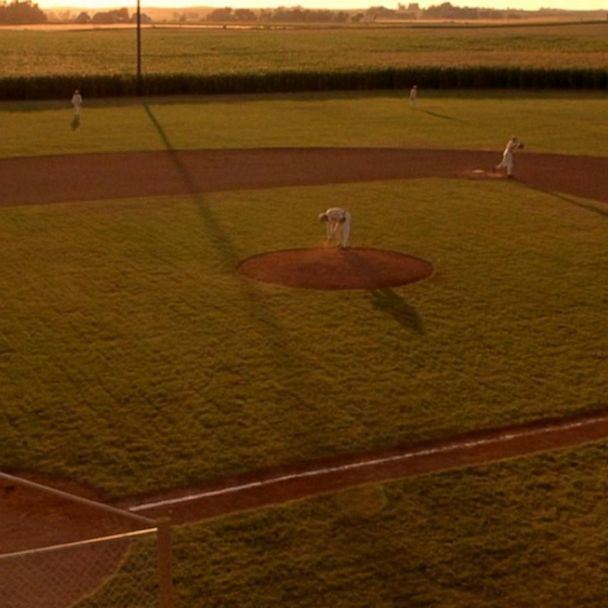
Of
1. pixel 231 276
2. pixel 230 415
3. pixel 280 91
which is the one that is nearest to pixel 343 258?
pixel 231 276

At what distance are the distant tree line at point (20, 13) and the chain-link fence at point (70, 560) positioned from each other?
187m

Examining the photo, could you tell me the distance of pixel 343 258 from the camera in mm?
20625

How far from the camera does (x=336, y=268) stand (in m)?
19.9

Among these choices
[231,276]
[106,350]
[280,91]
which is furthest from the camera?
[280,91]

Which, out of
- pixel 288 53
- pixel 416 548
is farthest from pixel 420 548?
pixel 288 53

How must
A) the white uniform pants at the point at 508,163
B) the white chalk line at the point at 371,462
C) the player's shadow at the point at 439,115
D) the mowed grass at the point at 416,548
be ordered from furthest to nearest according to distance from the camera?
the player's shadow at the point at 439,115, the white uniform pants at the point at 508,163, the white chalk line at the point at 371,462, the mowed grass at the point at 416,548

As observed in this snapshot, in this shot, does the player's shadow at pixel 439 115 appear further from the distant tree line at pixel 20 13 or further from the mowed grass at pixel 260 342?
the distant tree line at pixel 20 13

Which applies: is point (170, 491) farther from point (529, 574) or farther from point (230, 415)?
point (529, 574)

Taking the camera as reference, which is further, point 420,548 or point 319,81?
point 319,81

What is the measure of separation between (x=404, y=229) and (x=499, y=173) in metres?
9.10

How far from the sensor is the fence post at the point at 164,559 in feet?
22.6

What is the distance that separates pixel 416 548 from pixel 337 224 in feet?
38.3

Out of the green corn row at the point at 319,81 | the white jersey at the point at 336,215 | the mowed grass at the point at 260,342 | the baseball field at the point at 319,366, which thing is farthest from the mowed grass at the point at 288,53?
the white jersey at the point at 336,215

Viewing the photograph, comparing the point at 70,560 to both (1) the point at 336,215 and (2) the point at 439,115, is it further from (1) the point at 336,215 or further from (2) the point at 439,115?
(2) the point at 439,115
